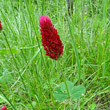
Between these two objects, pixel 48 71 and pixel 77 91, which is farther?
pixel 48 71

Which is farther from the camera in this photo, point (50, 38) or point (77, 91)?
point (77, 91)

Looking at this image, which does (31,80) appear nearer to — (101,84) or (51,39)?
(101,84)

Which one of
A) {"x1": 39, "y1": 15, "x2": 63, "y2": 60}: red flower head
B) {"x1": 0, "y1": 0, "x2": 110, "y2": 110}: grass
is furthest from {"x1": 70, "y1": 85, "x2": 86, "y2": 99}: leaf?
{"x1": 39, "y1": 15, "x2": 63, "y2": 60}: red flower head

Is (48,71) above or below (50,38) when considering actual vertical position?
below

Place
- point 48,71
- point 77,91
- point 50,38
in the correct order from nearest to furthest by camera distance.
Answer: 1. point 50,38
2. point 77,91
3. point 48,71

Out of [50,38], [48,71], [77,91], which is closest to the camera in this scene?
[50,38]

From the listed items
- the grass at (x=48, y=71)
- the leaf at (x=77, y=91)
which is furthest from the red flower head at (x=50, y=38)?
the leaf at (x=77, y=91)

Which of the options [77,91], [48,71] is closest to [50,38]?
[77,91]

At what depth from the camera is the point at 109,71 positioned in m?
1.22

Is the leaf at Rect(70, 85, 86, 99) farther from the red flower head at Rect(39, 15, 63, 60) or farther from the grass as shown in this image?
the red flower head at Rect(39, 15, 63, 60)

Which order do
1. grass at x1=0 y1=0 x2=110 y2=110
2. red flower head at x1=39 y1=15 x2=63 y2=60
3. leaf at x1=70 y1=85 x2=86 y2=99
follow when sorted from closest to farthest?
red flower head at x1=39 y1=15 x2=63 y2=60 < leaf at x1=70 y1=85 x2=86 y2=99 < grass at x1=0 y1=0 x2=110 y2=110

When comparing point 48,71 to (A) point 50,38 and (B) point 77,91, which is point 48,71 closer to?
(B) point 77,91

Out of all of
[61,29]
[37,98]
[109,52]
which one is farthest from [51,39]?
[61,29]

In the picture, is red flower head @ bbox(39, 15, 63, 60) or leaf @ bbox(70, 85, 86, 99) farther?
leaf @ bbox(70, 85, 86, 99)
